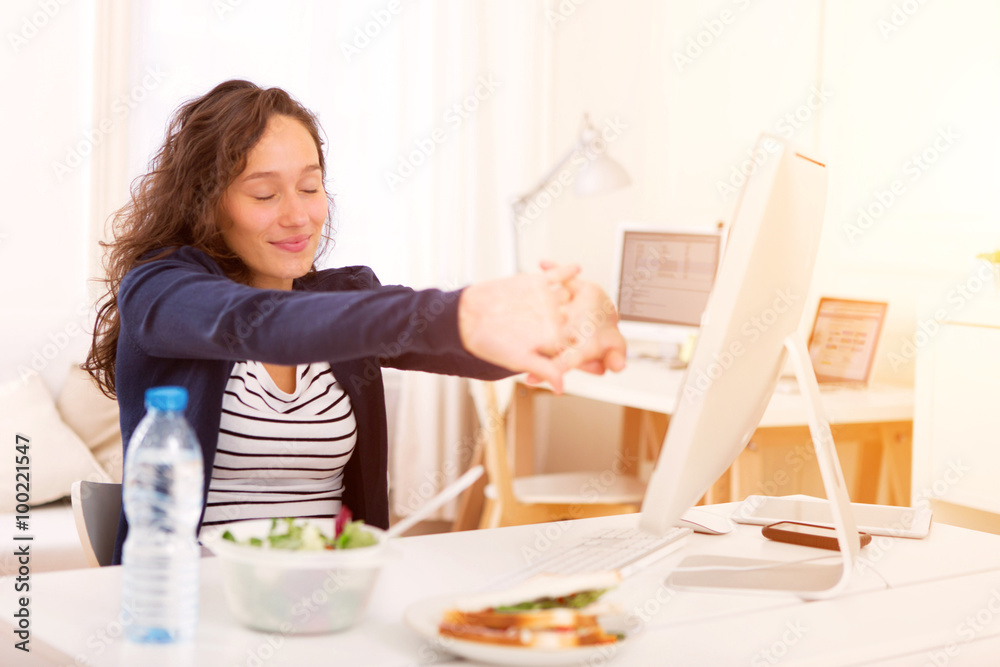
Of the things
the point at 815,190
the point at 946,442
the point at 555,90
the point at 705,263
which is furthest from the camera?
the point at 555,90

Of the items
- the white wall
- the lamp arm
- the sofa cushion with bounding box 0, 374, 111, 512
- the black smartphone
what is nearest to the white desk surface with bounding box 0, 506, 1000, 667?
the black smartphone

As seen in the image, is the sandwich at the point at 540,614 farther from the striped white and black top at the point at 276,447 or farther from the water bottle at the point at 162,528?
the striped white and black top at the point at 276,447

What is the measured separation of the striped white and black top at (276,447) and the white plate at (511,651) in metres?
0.58

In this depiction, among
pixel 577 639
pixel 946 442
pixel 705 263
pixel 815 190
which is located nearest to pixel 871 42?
pixel 705 263

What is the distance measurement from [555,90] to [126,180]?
1670 mm

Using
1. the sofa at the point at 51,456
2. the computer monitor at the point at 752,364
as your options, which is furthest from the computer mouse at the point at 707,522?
the sofa at the point at 51,456

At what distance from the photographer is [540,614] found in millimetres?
786

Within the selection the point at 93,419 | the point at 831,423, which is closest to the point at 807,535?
the point at 831,423

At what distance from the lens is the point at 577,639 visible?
2.52 feet

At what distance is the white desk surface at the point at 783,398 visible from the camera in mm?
2402

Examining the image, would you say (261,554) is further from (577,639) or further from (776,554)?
(776,554)

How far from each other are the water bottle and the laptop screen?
2218mm

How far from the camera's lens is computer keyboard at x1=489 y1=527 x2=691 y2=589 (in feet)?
3.32

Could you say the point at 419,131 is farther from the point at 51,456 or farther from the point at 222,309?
the point at 222,309
